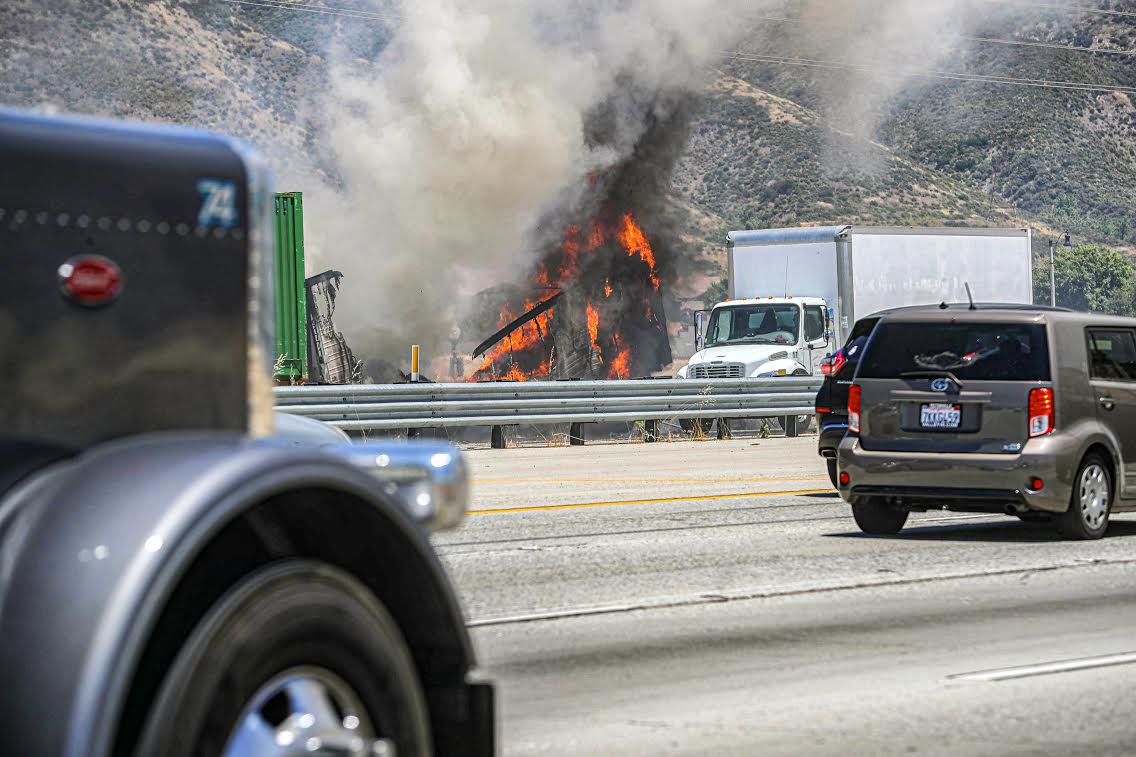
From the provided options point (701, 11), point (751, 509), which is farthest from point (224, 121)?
point (751, 509)

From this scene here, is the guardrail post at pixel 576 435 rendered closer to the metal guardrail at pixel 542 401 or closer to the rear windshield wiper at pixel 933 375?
the metal guardrail at pixel 542 401

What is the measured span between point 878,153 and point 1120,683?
119 metres

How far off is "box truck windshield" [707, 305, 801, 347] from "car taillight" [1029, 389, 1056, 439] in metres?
17.4

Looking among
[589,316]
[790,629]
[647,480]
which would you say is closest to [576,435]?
[647,480]

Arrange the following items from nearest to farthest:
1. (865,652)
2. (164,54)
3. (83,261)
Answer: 1. (83,261)
2. (865,652)
3. (164,54)

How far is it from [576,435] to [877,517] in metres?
13.4

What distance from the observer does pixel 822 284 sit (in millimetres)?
31578

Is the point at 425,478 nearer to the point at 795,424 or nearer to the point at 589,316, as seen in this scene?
the point at 795,424

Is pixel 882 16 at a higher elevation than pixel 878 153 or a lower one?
higher

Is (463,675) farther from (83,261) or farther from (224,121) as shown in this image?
(224,121)

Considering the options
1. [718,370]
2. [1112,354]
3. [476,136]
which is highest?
[476,136]

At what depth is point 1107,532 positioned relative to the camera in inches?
552

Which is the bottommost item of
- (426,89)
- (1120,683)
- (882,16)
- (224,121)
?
(1120,683)

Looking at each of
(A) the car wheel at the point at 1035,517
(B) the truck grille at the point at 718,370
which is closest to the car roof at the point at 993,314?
(A) the car wheel at the point at 1035,517
